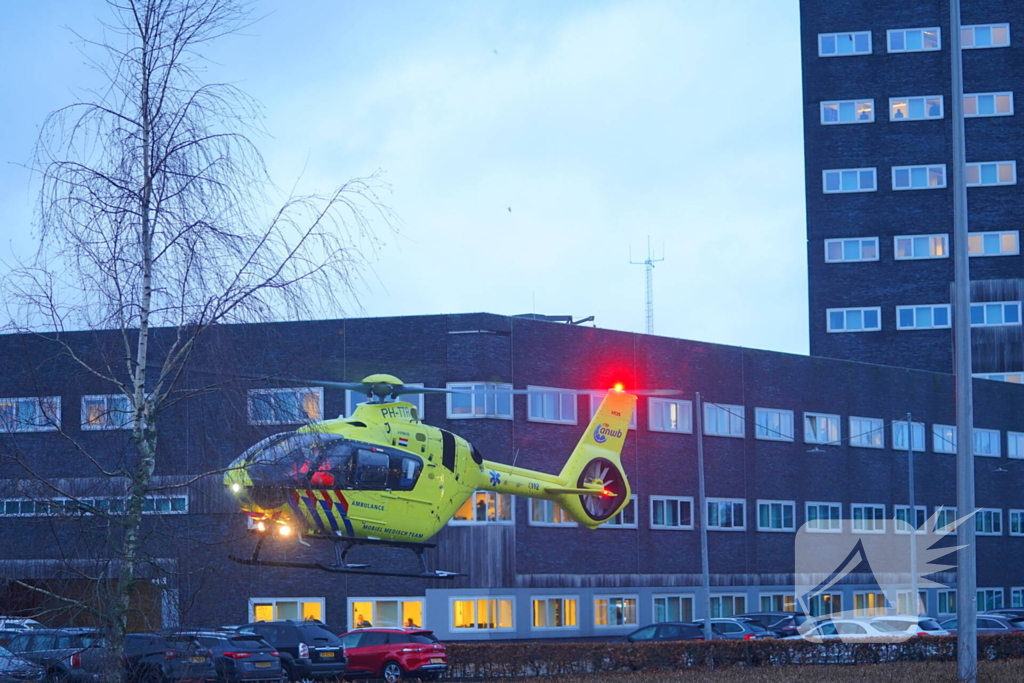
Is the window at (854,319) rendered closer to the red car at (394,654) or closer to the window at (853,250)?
the window at (853,250)

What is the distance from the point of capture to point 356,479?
23.5m

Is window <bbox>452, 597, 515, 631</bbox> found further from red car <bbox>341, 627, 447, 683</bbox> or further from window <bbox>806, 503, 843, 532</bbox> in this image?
window <bbox>806, 503, 843, 532</bbox>

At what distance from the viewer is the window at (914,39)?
7481 cm

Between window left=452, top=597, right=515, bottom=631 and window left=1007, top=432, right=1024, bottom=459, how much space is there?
103ft

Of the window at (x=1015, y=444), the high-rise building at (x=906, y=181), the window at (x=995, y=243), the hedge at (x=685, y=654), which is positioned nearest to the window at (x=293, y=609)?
the hedge at (x=685, y=654)

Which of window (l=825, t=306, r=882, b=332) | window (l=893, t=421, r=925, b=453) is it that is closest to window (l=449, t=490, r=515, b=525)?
window (l=893, t=421, r=925, b=453)

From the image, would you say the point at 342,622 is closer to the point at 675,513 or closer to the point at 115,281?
the point at 675,513

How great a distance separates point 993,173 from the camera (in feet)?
244

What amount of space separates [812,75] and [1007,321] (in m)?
17.6

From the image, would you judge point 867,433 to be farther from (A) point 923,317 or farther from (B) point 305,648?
(B) point 305,648

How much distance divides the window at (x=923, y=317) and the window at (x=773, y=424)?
76.5ft

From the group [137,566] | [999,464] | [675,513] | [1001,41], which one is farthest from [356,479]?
[1001,41]

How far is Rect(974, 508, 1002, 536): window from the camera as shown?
198 ft

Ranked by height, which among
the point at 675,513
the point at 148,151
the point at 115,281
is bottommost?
the point at 675,513
